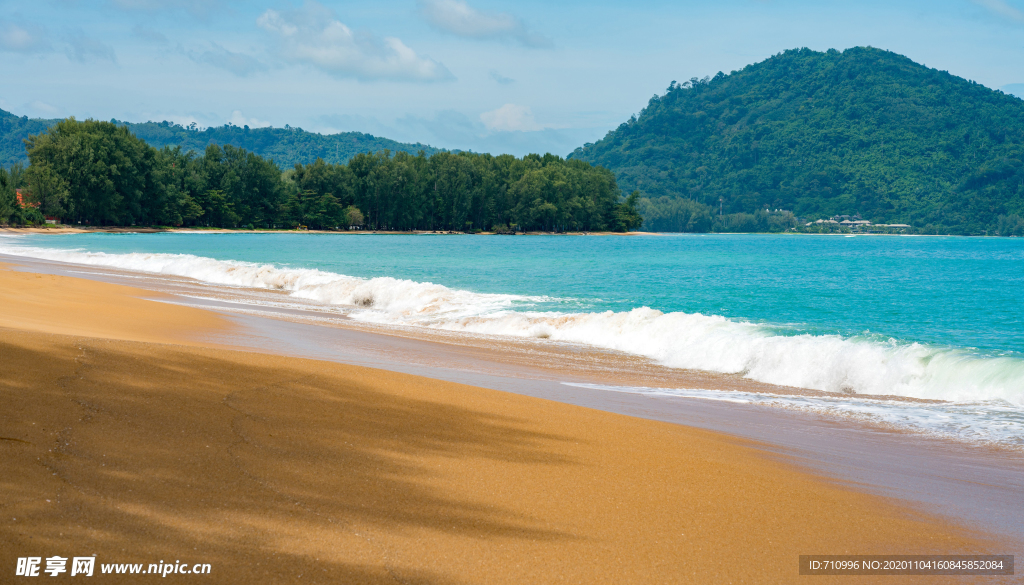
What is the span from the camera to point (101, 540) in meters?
3.54

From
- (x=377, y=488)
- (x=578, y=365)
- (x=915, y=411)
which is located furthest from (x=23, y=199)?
(x=377, y=488)

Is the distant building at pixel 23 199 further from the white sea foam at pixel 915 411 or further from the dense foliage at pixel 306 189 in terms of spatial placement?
the white sea foam at pixel 915 411

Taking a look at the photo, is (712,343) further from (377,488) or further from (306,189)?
(306,189)

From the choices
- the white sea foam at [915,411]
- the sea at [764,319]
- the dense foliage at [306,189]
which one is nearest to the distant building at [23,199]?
the dense foliage at [306,189]

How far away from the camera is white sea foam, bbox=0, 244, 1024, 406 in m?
11.9

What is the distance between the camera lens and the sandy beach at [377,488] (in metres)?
3.74

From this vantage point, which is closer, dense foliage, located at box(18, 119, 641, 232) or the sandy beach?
the sandy beach

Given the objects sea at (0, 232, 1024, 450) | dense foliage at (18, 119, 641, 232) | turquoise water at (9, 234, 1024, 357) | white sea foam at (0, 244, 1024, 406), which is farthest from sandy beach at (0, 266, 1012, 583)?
dense foliage at (18, 119, 641, 232)

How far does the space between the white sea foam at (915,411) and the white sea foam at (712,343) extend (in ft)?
3.35

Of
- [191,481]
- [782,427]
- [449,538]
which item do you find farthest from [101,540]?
[782,427]

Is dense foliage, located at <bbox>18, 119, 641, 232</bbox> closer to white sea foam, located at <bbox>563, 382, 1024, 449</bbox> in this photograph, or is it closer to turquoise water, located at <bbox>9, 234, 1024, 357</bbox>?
turquoise water, located at <bbox>9, 234, 1024, 357</bbox>

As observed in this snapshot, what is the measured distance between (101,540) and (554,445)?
3.86m

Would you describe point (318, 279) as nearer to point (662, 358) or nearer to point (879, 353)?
point (662, 358)

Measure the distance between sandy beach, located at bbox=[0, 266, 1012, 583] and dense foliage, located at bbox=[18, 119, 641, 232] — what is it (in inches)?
4436
